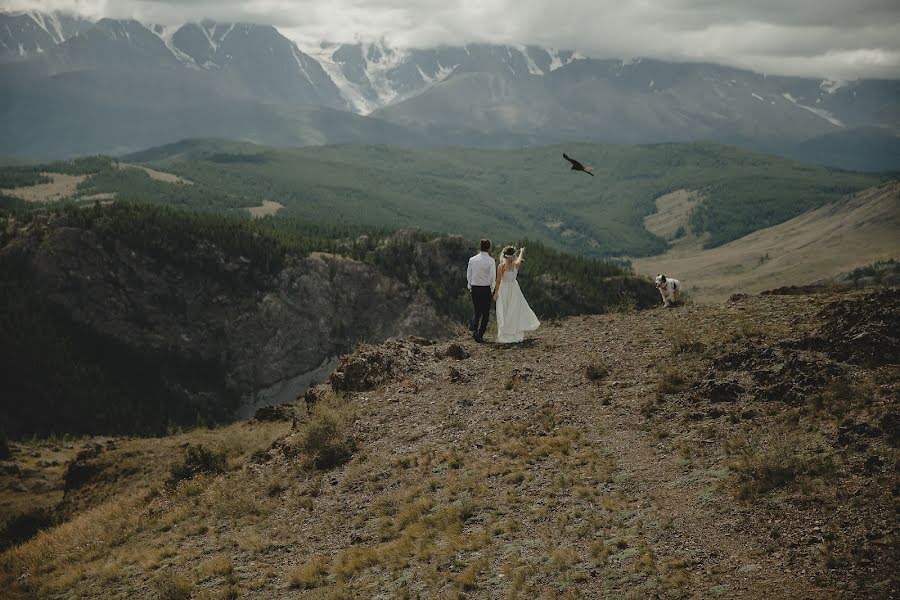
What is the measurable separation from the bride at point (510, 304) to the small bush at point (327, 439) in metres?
8.53

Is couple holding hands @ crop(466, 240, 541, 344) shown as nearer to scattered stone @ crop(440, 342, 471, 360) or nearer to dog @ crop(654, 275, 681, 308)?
scattered stone @ crop(440, 342, 471, 360)

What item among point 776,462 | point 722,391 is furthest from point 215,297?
point 776,462

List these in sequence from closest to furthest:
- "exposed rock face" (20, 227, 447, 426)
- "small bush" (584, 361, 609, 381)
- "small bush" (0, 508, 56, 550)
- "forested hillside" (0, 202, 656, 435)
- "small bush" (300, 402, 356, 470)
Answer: "small bush" (300, 402, 356, 470)
"small bush" (584, 361, 609, 381)
"small bush" (0, 508, 56, 550)
"forested hillside" (0, 202, 656, 435)
"exposed rock face" (20, 227, 447, 426)

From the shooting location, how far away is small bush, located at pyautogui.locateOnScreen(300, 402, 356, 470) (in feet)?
81.9

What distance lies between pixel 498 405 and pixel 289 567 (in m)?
9.54

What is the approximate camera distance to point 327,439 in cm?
2586

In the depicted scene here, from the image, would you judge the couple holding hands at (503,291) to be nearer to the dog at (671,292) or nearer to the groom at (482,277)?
the groom at (482,277)

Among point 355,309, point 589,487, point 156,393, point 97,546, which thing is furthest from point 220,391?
point 589,487

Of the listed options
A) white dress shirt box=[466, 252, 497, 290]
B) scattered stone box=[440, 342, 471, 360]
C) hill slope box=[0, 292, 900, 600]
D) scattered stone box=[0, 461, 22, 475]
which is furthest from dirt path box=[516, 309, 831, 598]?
scattered stone box=[0, 461, 22, 475]

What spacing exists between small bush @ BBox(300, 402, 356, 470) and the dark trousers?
26.1 ft

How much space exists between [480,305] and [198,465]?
13.8m

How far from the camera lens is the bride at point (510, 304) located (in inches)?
1227

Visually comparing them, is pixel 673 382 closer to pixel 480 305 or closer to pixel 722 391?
pixel 722 391

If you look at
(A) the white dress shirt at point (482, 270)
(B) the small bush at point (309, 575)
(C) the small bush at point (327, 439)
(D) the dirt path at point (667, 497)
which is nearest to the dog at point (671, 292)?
(D) the dirt path at point (667, 497)
